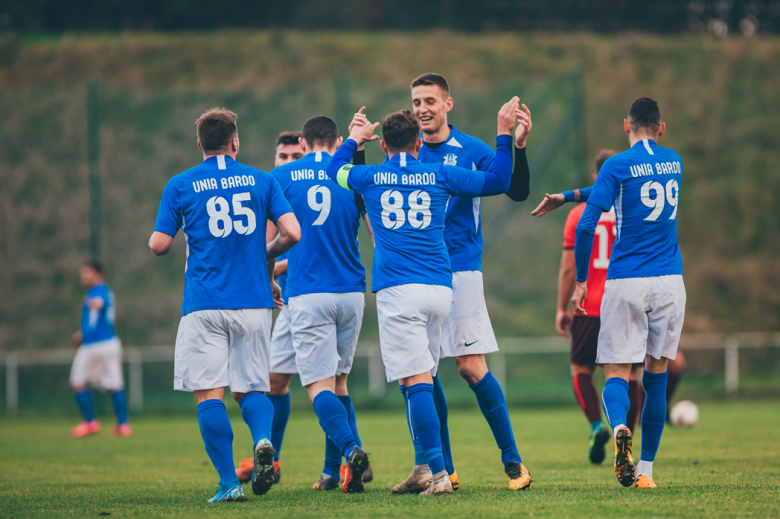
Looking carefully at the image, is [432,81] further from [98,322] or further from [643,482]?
[98,322]

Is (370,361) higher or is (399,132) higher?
(399,132)

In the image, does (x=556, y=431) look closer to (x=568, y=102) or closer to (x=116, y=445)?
(x=116, y=445)

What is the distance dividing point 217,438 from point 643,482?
8.79 ft

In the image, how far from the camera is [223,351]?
4.91m

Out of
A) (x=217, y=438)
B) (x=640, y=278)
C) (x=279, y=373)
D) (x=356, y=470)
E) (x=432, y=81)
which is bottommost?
(x=356, y=470)

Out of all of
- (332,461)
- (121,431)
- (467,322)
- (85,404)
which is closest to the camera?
(467,322)

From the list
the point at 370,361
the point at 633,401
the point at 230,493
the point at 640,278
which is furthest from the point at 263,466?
the point at 370,361

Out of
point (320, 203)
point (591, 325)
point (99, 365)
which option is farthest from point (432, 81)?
point (99, 365)

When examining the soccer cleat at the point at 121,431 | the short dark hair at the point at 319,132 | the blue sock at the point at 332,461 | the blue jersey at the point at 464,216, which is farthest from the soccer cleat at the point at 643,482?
A: the soccer cleat at the point at 121,431

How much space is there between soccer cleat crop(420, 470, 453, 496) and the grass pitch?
0.43ft

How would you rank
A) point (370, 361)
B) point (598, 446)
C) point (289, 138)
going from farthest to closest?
point (370, 361)
point (598, 446)
point (289, 138)

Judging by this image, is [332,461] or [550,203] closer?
[550,203]

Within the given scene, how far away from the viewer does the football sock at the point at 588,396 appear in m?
7.23

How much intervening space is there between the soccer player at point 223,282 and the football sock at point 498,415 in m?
1.42
